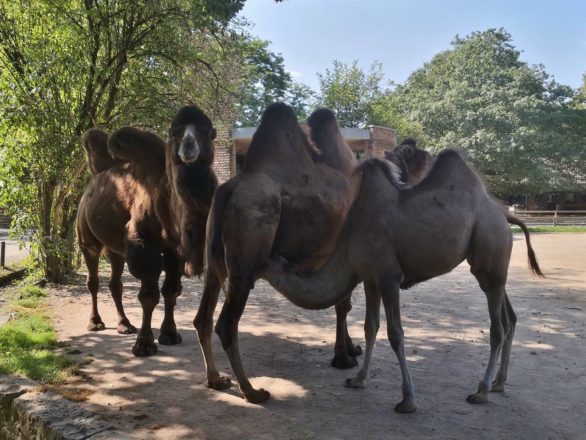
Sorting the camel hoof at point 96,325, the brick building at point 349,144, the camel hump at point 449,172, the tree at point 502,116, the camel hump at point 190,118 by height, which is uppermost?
the tree at point 502,116

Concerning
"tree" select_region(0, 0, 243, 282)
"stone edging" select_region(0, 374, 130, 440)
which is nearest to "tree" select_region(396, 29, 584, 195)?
"tree" select_region(0, 0, 243, 282)

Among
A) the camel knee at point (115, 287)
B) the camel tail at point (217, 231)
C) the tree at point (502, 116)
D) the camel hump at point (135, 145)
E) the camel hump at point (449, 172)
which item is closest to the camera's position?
the camel tail at point (217, 231)

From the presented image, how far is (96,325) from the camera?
6062 millimetres

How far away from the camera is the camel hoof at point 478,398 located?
149 inches

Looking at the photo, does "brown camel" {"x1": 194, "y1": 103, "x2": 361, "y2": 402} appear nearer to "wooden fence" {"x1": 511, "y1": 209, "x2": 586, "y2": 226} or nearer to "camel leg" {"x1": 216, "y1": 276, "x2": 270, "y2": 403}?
"camel leg" {"x1": 216, "y1": 276, "x2": 270, "y2": 403}

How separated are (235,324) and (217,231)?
0.68 metres

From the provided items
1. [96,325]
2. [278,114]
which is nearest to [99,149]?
[96,325]

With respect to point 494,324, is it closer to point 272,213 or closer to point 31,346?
point 272,213

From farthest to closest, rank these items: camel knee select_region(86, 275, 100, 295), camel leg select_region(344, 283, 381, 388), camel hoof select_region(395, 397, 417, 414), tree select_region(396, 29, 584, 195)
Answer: tree select_region(396, 29, 584, 195), camel knee select_region(86, 275, 100, 295), camel leg select_region(344, 283, 381, 388), camel hoof select_region(395, 397, 417, 414)

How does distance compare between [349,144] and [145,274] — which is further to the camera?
[349,144]

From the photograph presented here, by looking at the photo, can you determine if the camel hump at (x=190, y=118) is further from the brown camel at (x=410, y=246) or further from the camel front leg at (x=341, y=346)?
the camel front leg at (x=341, y=346)

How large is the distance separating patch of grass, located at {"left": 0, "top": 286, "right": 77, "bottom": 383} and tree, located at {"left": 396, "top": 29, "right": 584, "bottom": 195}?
24.2m

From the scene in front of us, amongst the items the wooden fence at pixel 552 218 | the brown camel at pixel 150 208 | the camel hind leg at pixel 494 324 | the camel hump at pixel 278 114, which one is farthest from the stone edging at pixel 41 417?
the wooden fence at pixel 552 218

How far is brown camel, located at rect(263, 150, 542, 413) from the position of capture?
3641 mm
